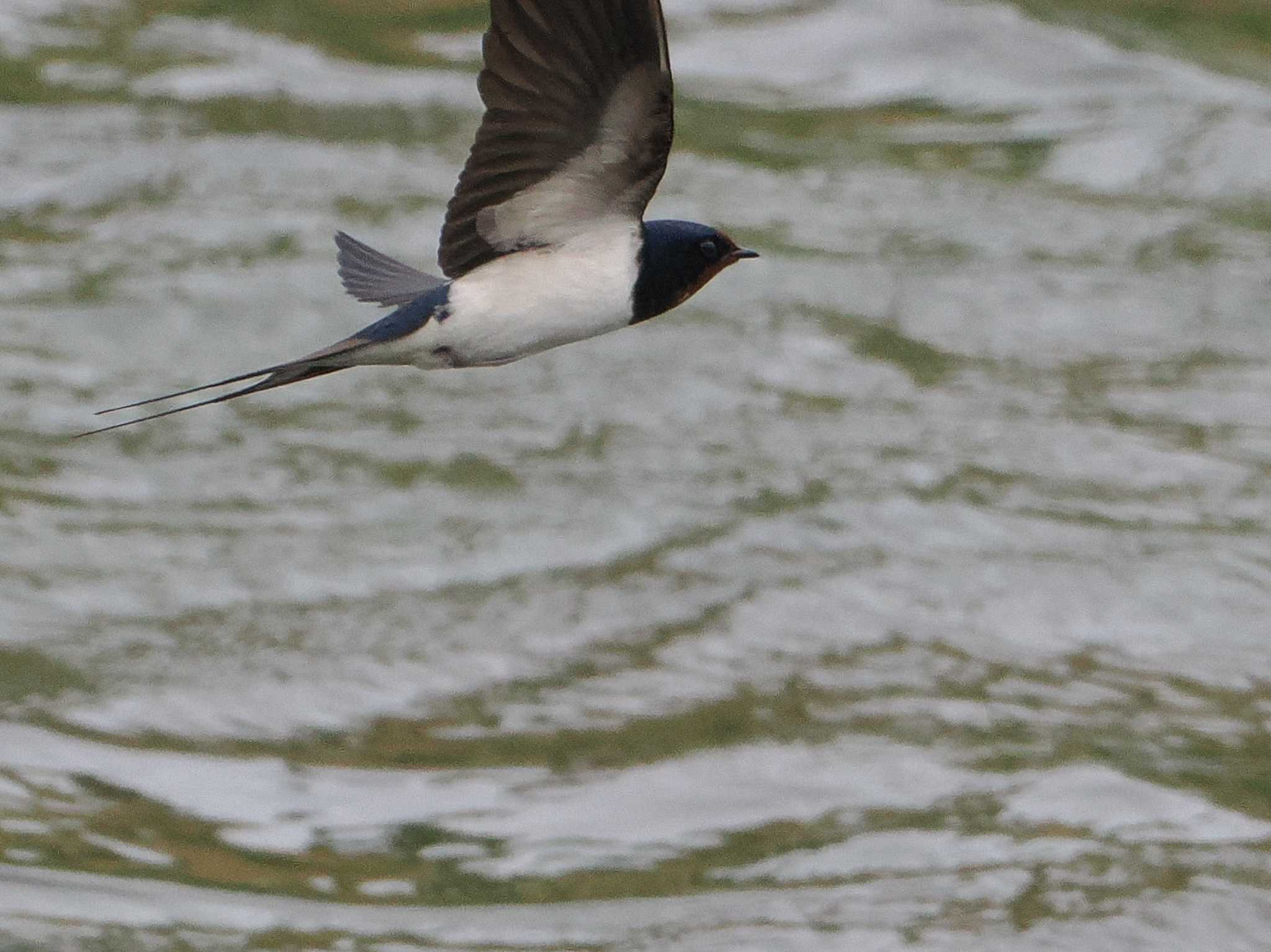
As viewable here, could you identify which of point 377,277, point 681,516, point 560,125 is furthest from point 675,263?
point 681,516

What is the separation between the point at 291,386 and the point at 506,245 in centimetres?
722

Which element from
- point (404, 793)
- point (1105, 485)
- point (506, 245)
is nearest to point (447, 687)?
point (404, 793)

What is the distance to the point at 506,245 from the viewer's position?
4.09 meters

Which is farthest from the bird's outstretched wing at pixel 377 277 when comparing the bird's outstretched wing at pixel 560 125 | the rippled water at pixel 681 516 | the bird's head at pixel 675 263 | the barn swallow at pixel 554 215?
the rippled water at pixel 681 516

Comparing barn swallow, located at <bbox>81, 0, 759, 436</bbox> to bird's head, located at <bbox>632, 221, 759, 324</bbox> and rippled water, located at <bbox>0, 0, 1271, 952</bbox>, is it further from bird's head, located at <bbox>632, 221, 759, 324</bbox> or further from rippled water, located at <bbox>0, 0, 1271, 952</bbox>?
rippled water, located at <bbox>0, 0, 1271, 952</bbox>

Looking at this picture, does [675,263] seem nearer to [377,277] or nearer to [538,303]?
[538,303]

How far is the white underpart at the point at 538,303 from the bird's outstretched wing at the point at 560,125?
4 centimetres

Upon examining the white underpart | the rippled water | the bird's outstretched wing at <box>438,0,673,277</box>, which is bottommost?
the rippled water

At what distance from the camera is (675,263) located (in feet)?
13.5

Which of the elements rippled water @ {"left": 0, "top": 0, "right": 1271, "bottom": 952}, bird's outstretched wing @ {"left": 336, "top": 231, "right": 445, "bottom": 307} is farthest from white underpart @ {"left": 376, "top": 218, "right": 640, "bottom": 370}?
rippled water @ {"left": 0, "top": 0, "right": 1271, "bottom": 952}

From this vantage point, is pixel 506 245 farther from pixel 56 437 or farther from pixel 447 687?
pixel 56 437

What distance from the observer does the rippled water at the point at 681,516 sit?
6918 mm

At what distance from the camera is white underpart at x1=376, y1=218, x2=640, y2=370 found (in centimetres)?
400

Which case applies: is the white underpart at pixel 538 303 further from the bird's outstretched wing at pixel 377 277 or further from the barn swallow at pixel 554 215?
the bird's outstretched wing at pixel 377 277
